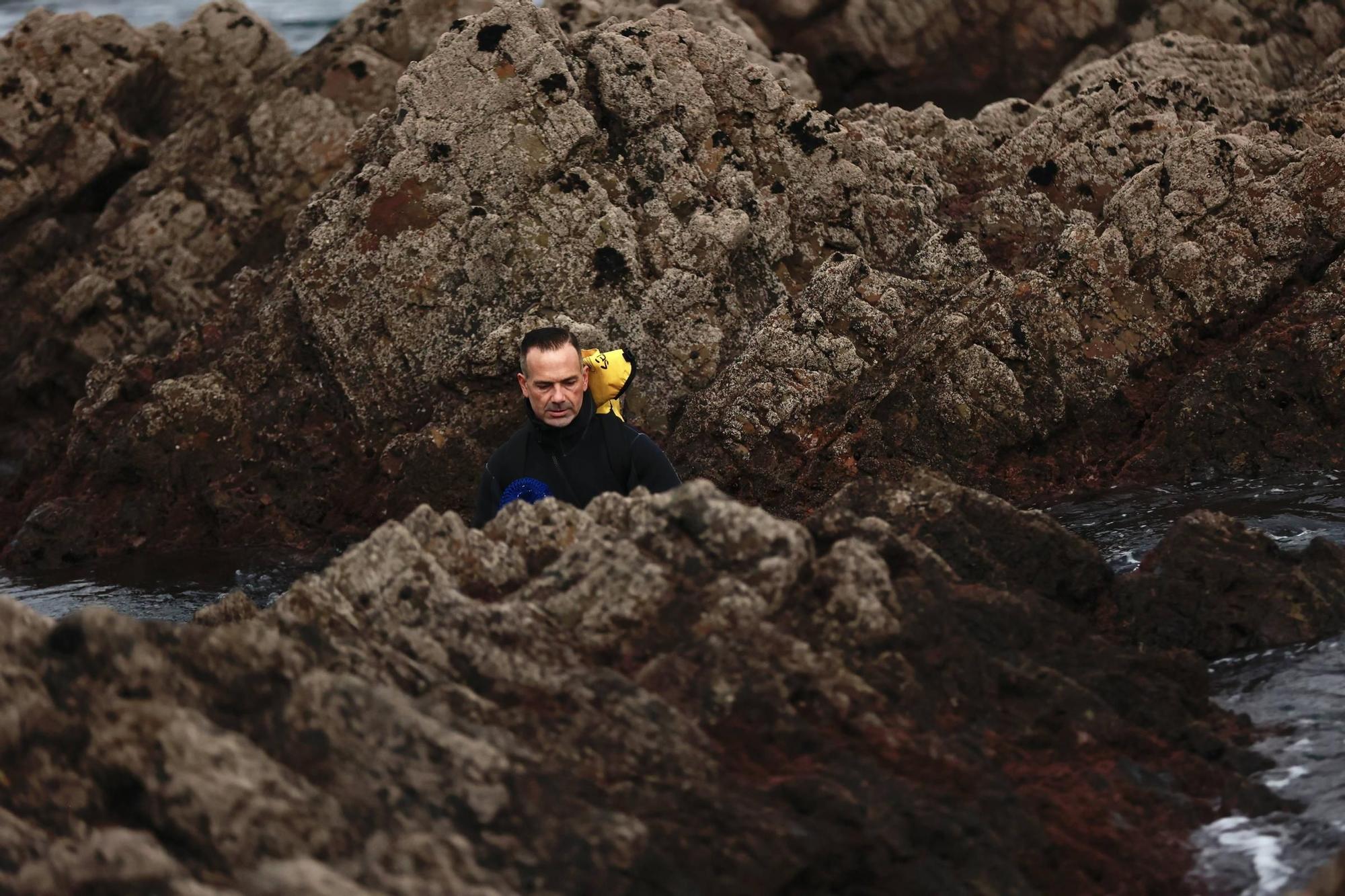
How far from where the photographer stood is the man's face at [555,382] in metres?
11.6

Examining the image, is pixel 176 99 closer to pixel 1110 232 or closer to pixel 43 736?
pixel 1110 232

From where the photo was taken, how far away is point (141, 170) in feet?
93.4

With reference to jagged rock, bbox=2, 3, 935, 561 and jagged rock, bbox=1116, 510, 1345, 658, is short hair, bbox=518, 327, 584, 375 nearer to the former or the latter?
jagged rock, bbox=1116, 510, 1345, 658

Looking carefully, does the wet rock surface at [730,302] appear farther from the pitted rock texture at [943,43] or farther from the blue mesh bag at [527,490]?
the pitted rock texture at [943,43]

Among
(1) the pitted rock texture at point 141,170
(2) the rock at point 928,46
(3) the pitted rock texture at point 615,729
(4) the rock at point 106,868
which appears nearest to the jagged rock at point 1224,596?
(3) the pitted rock texture at point 615,729

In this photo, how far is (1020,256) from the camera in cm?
1938

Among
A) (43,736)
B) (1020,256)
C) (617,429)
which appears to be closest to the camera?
(43,736)

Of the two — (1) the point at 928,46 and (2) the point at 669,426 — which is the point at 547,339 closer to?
(2) the point at 669,426

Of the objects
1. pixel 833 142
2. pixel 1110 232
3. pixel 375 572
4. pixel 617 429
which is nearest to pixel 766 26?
pixel 833 142

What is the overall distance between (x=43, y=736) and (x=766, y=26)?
3280 cm

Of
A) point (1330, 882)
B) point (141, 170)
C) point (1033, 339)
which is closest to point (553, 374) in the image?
point (1330, 882)

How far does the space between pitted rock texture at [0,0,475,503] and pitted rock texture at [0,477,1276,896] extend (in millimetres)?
18316

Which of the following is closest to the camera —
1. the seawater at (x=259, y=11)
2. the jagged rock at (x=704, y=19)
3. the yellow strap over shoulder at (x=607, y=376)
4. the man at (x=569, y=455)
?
the man at (x=569, y=455)

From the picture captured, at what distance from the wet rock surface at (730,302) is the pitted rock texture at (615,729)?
26.0ft
